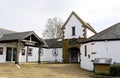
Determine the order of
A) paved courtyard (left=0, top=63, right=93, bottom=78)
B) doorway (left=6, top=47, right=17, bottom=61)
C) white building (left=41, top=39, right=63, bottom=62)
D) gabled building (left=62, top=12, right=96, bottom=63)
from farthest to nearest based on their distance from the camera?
white building (left=41, top=39, right=63, bottom=62)
gabled building (left=62, top=12, right=96, bottom=63)
doorway (left=6, top=47, right=17, bottom=61)
paved courtyard (left=0, top=63, right=93, bottom=78)

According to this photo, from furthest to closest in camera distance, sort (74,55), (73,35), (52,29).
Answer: (52,29) < (74,55) < (73,35)

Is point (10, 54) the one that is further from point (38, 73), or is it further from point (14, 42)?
point (38, 73)

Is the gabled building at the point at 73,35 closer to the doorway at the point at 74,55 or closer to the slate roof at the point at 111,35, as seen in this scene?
the doorway at the point at 74,55

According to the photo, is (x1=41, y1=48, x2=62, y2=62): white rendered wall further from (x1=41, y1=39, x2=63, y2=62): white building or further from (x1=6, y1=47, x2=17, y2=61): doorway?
(x1=6, y1=47, x2=17, y2=61): doorway

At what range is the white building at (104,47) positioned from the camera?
21.1 m

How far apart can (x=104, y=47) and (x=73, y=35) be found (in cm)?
1315

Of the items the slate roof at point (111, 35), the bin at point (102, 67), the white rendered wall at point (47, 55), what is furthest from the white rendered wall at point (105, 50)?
the white rendered wall at point (47, 55)

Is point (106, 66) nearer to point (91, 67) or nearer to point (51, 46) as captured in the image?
point (91, 67)

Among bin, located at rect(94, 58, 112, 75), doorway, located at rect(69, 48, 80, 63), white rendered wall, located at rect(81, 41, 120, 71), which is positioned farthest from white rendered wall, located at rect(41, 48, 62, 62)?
bin, located at rect(94, 58, 112, 75)

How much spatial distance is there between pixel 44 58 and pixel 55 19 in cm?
2493

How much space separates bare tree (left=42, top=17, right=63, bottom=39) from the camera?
59.5 metres

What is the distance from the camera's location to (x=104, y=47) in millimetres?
21766

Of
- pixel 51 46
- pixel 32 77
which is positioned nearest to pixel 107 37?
pixel 32 77

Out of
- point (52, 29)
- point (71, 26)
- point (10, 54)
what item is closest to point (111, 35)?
point (71, 26)
